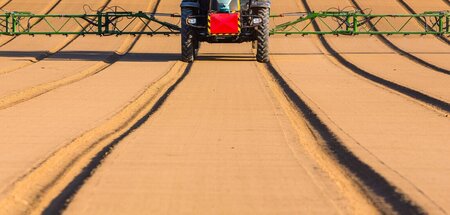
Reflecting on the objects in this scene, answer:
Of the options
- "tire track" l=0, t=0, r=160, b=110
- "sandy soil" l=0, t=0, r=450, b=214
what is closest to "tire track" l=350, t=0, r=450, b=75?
"sandy soil" l=0, t=0, r=450, b=214

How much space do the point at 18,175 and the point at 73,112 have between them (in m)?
4.27

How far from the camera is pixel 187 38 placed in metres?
20.7

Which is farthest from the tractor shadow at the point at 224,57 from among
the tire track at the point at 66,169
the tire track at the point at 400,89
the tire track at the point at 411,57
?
the tire track at the point at 66,169

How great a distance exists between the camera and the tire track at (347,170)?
5.59 meters

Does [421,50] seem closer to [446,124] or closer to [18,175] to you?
[446,124]

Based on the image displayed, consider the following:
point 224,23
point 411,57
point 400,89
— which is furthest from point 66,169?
point 411,57

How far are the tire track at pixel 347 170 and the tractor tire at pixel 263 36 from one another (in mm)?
9125

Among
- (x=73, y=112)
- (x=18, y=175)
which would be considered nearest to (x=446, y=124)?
(x=73, y=112)

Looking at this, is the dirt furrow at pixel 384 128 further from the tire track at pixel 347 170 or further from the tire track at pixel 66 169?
the tire track at pixel 66 169

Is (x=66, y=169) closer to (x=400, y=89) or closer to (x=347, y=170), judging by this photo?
(x=347, y=170)

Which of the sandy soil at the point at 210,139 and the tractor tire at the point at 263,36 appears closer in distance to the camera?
the sandy soil at the point at 210,139

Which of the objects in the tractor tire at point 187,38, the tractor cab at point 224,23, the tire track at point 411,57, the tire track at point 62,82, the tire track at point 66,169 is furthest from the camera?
the tractor tire at point 187,38

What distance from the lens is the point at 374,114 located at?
35.3ft

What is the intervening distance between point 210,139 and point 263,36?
12.3 m
